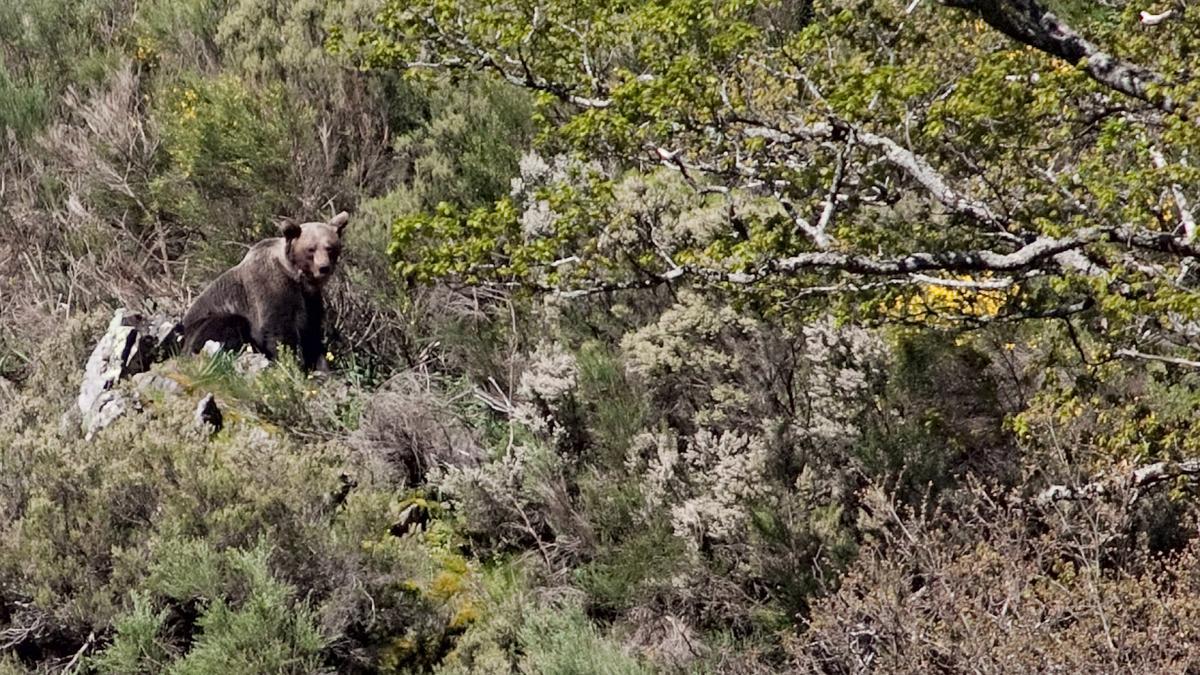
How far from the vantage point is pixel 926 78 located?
21.8 feet

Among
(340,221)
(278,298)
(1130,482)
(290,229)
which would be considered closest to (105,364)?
(278,298)

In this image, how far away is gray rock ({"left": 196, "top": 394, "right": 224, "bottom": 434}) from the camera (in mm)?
9167

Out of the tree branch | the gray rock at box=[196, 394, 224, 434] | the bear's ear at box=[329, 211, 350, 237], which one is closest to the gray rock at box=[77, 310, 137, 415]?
the gray rock at box=[196, 394, 224, 434]

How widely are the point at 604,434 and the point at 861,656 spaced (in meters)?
2.73

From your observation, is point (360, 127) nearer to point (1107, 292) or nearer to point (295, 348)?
point (295, 348)

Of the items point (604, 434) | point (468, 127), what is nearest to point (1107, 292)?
point (604, 434)

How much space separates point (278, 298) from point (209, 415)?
1813 millimetres

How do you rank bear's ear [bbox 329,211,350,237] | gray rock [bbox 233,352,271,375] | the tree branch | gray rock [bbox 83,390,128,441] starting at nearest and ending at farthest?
the tree branch < gray rock [bbox 83,390,128,441] < gray rock [bbox 233,352,271,375] < bear's ear [bbox 329,211,350,237]

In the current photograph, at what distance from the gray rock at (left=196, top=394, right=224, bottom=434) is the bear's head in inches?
63.8

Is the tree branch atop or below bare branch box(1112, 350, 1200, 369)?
atop

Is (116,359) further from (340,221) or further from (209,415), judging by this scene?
(340,221)

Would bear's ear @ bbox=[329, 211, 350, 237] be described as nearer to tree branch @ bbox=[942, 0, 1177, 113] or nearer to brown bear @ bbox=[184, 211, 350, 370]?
brown bear @ bbox=[184, 211, 350, 370]

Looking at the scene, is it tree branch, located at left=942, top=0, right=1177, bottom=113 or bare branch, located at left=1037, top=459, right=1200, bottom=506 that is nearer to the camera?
tree branch, located at left=942, top=0, right=1177, bottom=113

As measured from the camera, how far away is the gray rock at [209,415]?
9167 millimetres
